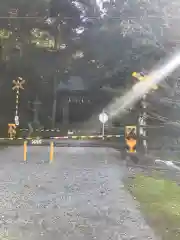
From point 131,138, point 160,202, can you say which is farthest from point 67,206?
point 131,138

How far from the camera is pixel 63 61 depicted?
29.8 meters

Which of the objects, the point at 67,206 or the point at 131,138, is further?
the point at 131,138

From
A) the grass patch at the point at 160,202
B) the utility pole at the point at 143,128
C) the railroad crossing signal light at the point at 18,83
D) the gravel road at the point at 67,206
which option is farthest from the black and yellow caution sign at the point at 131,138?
the railroad crossing signal light at the point at 18,83

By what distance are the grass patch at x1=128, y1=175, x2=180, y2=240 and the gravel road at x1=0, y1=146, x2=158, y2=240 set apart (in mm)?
200

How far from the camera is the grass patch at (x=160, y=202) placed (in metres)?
5.51

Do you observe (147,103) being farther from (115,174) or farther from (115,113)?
(115,113)

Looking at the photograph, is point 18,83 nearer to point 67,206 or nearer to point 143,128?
point 143,128

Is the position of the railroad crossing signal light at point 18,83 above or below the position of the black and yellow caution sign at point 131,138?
above

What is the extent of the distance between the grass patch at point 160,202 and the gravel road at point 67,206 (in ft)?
0.66

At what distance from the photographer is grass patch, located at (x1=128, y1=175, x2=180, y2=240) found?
217 inches

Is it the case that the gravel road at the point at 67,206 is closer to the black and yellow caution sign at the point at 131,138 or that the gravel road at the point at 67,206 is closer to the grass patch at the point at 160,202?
the grass patch at the point at 160,202

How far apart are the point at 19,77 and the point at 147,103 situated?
16.6 meters

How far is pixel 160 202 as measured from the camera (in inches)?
279

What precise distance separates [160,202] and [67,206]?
176 cm
